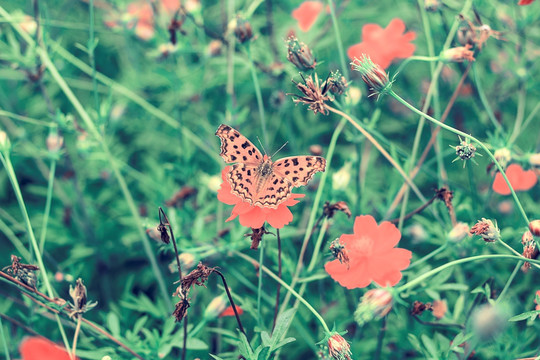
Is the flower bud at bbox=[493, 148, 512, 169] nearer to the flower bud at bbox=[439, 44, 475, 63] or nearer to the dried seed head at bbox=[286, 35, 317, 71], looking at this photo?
the flower bud at bbox=[439, 44, 475, 63]

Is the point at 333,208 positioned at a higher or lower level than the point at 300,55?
lower

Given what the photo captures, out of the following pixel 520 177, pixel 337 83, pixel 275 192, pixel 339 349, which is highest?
pixel 337 83

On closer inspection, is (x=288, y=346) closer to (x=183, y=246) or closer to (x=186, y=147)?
(x=183, y=246)

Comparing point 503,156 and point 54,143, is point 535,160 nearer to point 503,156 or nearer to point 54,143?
point 503,156

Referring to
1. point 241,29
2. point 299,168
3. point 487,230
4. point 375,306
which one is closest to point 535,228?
point 487,230

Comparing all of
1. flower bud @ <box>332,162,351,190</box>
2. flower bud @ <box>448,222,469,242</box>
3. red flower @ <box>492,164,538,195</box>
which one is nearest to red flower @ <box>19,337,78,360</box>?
flower bud @ <box>332,162,351,190</box>

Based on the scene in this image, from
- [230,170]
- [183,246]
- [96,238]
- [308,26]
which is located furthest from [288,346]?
[308,26]

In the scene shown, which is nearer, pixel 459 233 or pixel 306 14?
pixel 459 233
